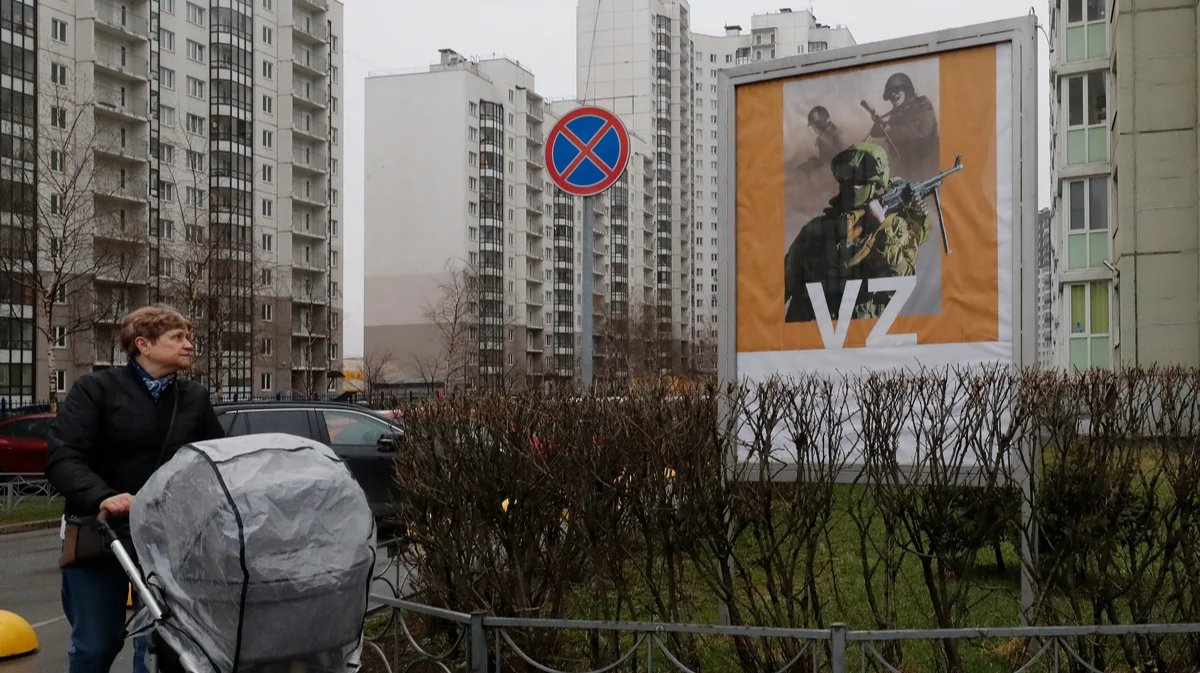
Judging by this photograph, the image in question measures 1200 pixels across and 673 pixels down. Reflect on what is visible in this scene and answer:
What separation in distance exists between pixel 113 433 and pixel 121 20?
67443 mm

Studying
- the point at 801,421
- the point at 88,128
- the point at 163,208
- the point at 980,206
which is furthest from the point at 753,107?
the point at 163,208

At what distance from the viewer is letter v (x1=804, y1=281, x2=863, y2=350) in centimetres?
748

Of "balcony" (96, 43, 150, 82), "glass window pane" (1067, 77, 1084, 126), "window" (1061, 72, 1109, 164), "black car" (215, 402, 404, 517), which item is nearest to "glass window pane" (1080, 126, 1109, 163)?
"window" (1061, 72, 1109, 164)

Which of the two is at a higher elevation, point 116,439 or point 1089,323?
point 1089,323

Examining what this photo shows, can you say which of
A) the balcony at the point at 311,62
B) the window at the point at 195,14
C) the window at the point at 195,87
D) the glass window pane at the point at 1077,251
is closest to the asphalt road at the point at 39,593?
the glass window pane at the point at 1077,251

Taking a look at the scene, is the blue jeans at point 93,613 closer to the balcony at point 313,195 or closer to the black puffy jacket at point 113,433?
the black puffy jacket at point 113,433

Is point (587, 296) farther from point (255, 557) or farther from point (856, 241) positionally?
point (255, 557)

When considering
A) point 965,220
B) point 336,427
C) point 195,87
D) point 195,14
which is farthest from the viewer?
point 195,14

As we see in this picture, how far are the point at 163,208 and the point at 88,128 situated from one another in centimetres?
1766

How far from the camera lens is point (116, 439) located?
16.5 ft

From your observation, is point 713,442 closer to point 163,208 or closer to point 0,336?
point 0,336

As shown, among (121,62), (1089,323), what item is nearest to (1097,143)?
(1089,323)

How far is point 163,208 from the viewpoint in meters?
67.4

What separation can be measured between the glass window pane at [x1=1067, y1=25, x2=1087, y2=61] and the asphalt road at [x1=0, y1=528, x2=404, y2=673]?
32504 millimetres
